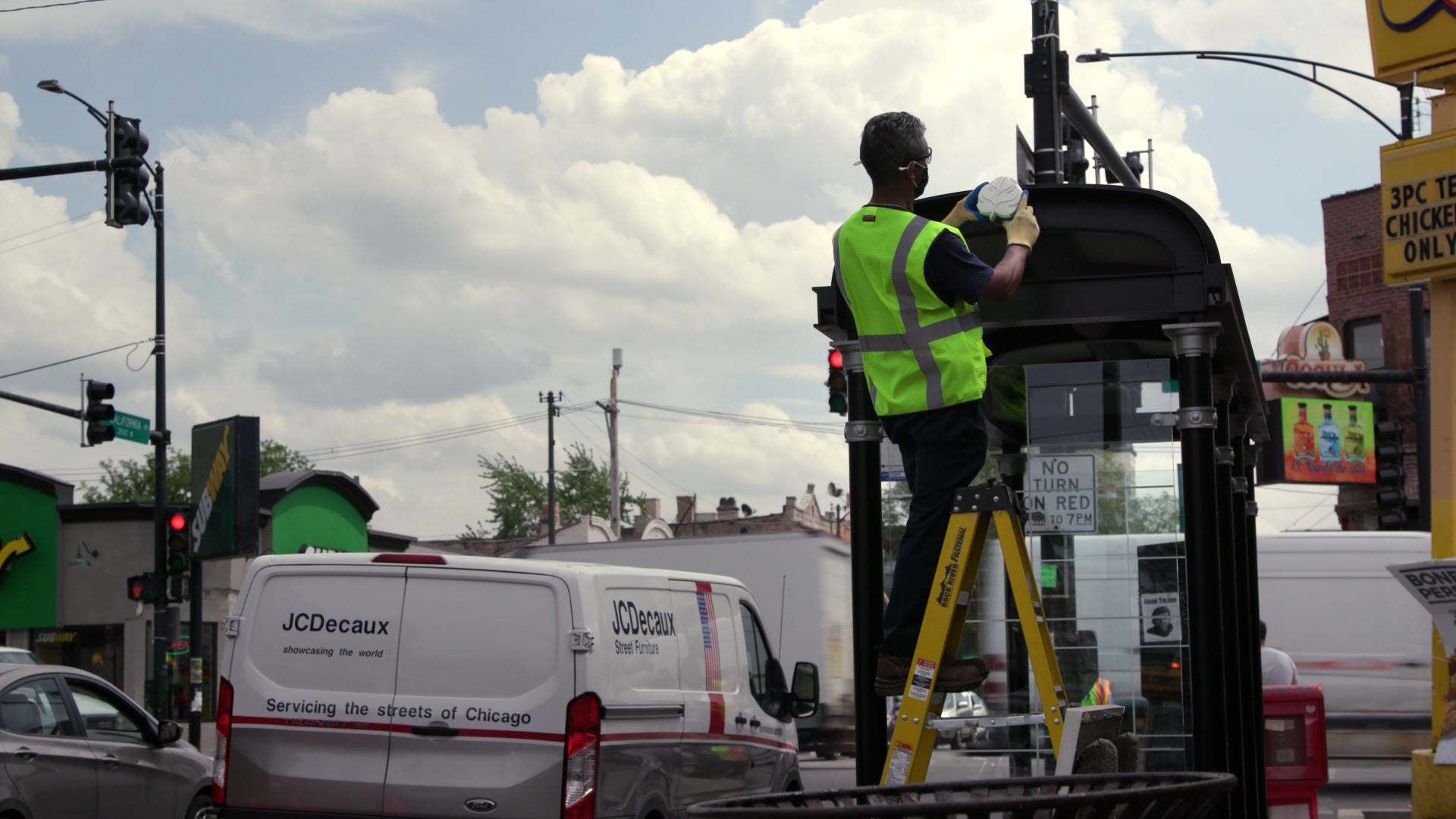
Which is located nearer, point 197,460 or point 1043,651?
point 1043,651

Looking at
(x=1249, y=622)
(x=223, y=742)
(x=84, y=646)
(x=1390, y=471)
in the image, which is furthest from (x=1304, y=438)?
(x=223, y=742)

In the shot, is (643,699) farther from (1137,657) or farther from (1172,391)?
(1172,391)

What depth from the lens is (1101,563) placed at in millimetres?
7168

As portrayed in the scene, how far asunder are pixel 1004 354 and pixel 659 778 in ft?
9.02

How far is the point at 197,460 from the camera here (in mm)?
27875

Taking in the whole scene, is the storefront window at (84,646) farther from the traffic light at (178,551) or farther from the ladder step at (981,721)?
the ladder step at (981,721)

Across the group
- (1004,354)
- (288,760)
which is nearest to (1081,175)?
(1004,354)

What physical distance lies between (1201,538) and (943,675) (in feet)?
9.08

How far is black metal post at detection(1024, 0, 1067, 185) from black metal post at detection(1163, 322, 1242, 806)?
199 centimetres

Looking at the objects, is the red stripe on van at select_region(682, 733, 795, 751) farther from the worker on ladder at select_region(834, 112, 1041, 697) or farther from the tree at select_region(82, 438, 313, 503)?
the tree at select_region(82, 438, 313, 503)

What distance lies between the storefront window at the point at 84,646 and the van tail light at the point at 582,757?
29.0 metres


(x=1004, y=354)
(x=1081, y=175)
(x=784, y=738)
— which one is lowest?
(x=784, y=738)

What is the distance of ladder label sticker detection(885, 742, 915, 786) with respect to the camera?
156 inches

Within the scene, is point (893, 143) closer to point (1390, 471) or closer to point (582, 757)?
point (582, 757)
